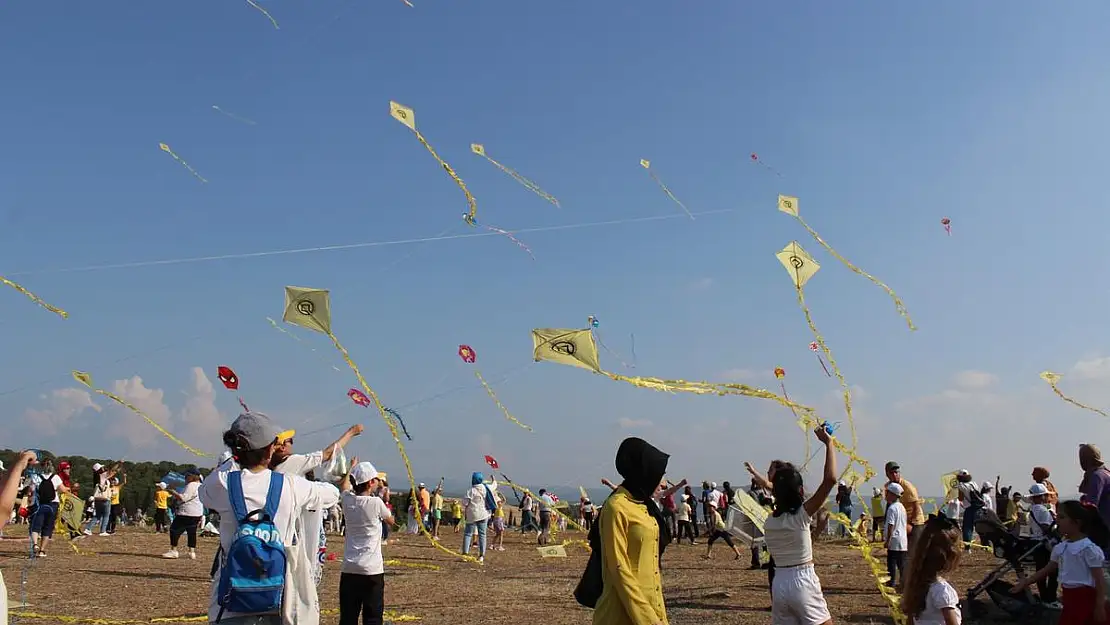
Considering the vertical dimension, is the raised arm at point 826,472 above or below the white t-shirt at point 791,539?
above

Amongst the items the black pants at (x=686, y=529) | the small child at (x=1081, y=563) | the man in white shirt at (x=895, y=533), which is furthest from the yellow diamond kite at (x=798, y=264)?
the black pants at (x=686, y=529)

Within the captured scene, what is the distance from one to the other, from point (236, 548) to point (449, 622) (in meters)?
6.47

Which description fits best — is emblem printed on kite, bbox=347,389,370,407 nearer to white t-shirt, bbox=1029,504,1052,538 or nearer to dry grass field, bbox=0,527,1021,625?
dry grass field, bbox=0,527,1021,625

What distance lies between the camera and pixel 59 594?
10.7m

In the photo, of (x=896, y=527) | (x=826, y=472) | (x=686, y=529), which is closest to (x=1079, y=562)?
(x=826, y=472)

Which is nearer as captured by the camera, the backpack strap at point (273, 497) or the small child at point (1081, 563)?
the backpack strap at point (273, 497)

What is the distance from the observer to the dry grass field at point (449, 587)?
9.59 m

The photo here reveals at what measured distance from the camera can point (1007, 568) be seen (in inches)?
380

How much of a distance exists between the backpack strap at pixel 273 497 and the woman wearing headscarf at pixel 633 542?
1.47 metres

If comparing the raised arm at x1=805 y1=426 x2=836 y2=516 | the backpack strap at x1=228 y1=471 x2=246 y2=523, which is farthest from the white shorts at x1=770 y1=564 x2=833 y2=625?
the backpack strap at x1=228 y1=471 x2=246 y2=523

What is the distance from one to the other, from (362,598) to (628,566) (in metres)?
3.57

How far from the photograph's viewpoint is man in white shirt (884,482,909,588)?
10961 millimetres

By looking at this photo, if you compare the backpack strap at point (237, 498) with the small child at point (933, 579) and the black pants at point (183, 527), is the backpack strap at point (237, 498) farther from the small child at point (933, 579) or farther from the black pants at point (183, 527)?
the black pants at point (183, 527)

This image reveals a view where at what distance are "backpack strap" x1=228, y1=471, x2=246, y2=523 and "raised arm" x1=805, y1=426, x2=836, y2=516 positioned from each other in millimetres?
3605
